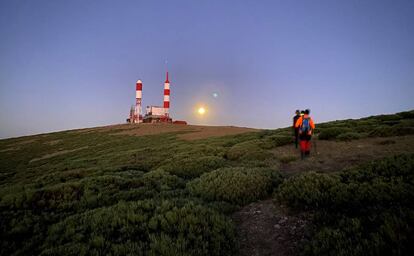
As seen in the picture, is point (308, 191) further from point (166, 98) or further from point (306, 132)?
point (166, 98)

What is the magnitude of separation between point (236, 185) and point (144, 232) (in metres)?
3.81

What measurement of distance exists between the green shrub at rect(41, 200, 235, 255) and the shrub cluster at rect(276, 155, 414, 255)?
1.96m

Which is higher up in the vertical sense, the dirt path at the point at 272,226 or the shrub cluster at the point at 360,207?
the shrub cluster at the point at 360,207

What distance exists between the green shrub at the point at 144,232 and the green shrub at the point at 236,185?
157 centimetres

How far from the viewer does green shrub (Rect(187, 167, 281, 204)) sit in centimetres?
750

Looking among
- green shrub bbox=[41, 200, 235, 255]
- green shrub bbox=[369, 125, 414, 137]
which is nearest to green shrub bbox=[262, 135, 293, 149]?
green shrub bbox=[369, 125, 414, 137]

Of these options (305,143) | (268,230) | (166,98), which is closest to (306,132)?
(305,143)

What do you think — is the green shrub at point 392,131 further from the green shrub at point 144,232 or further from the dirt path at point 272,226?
the green shrub at point 144,232

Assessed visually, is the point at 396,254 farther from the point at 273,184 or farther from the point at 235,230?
the point at 273,184

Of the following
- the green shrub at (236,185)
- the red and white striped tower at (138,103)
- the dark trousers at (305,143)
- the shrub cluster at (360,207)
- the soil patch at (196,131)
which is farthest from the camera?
the red and white striped tower at (138,103)

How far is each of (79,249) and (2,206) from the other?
5.53 meters

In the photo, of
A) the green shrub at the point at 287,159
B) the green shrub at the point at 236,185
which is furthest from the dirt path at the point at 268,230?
the green shrub at the point at 287,159

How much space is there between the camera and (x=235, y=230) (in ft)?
17.8

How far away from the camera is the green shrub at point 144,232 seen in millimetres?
4365
